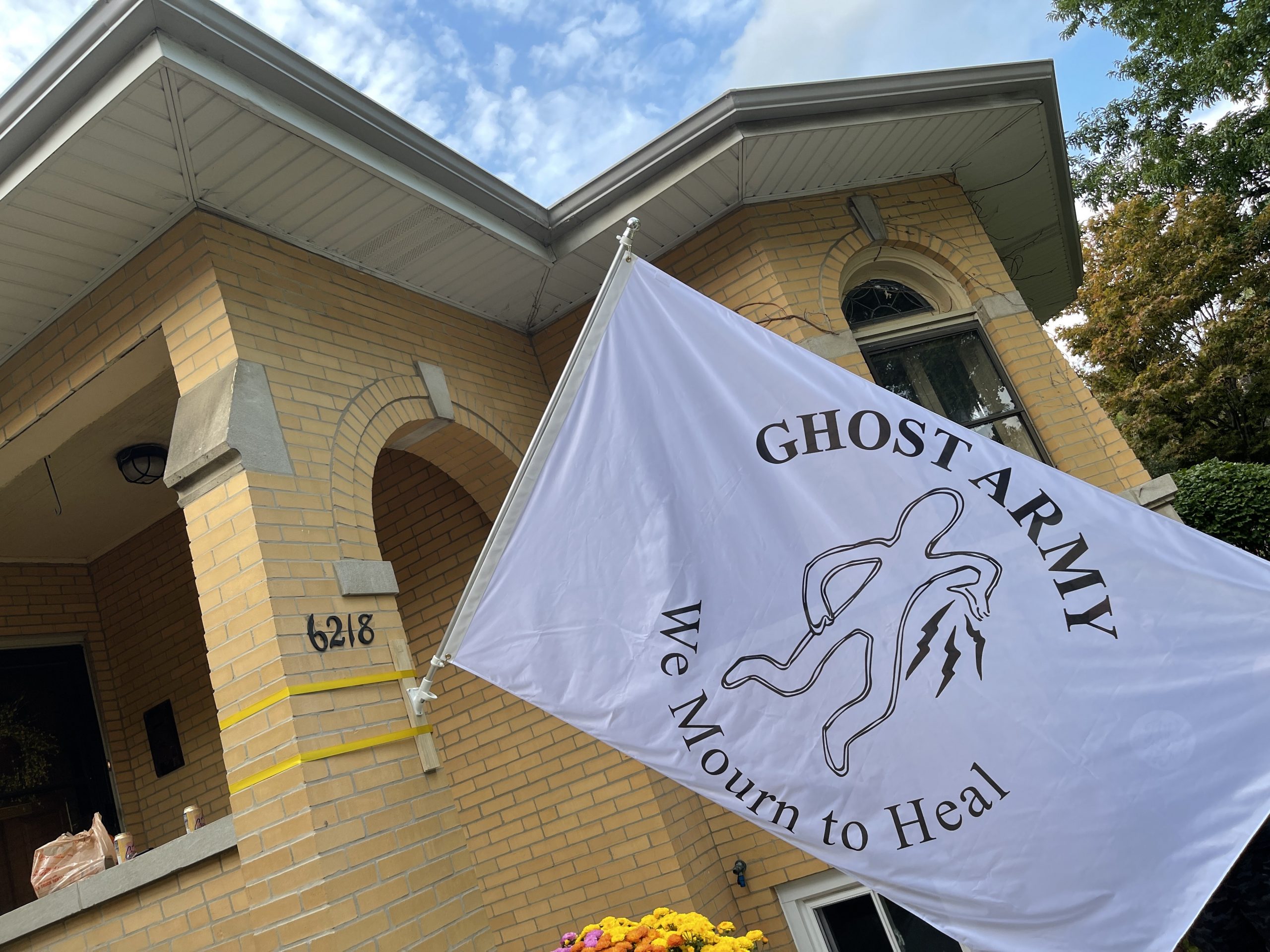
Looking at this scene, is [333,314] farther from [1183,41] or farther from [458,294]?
[1183,41]

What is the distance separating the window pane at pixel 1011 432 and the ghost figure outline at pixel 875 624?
14.1ft

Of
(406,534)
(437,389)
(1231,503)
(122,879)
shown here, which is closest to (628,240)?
(437,389)

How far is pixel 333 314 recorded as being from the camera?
201 inches

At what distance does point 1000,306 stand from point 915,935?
14.7 ft

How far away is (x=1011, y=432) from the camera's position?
21.9 feet

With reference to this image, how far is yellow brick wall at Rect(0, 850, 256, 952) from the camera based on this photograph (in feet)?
12.7

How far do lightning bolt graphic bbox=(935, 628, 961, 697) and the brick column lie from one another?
2582 mm

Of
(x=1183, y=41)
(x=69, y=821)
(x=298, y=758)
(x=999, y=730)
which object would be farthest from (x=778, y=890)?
(x=1183, y=41)

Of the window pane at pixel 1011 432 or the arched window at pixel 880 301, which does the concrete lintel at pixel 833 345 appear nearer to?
the arched window at pixel 880 301

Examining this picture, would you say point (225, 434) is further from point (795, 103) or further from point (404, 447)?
point (795, 103)

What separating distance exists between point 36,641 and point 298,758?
4308mm

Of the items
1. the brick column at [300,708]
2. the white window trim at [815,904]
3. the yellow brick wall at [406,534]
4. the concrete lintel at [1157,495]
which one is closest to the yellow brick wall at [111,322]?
the yellow brick wall at [406,534]

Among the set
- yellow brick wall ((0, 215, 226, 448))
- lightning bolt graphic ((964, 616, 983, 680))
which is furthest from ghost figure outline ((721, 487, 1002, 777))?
yellow brick wall ((0, 215, 226, 448))

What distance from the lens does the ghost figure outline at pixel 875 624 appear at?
8.49 ft
